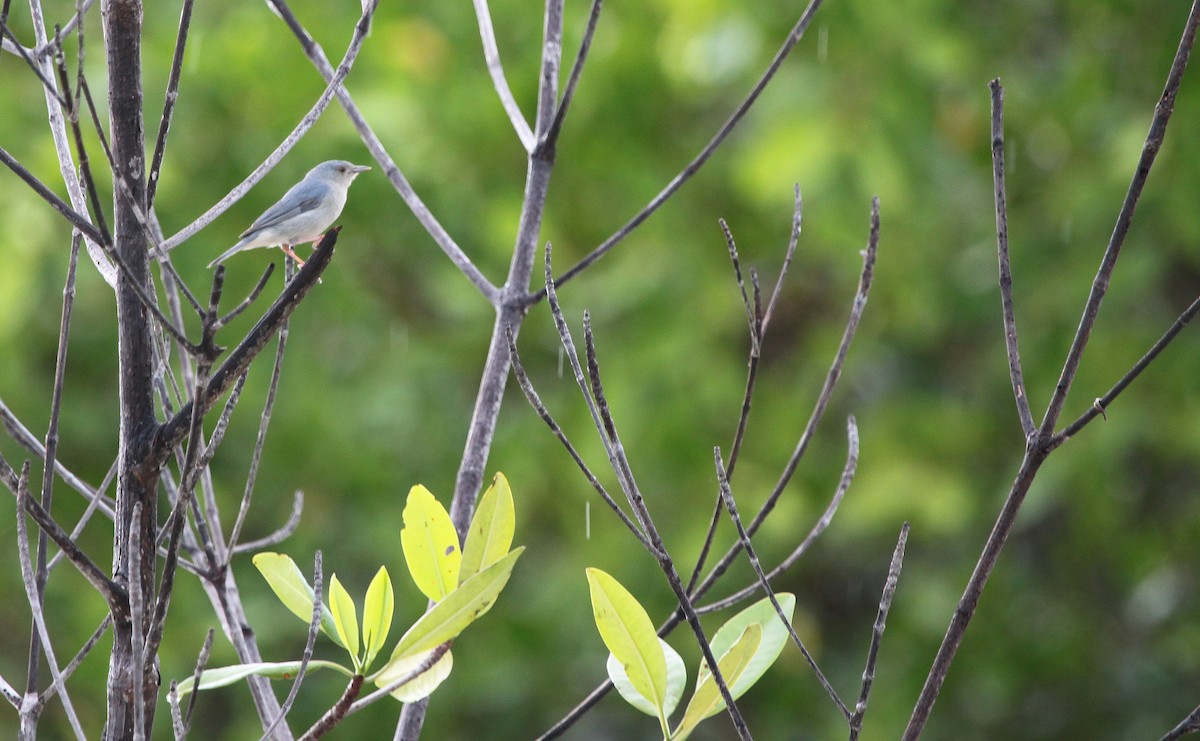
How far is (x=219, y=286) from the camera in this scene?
0.73 metres

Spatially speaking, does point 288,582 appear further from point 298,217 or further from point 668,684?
point 298,217

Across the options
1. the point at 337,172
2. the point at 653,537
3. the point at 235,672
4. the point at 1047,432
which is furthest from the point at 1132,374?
the point at 337,172

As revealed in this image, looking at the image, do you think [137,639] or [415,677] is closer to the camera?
[137,639]

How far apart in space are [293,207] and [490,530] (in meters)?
0.78

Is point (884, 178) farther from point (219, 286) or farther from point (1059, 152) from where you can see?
point (219, 286)

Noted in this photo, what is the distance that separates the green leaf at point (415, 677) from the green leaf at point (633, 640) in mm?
137

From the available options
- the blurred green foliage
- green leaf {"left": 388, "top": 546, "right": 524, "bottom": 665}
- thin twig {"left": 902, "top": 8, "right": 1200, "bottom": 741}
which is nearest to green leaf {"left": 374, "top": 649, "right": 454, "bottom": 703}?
green leaf {"left": 388, "top": 546, "right": 524, "bottom": 665}

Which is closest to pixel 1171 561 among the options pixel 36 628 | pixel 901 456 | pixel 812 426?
pixel 901 456

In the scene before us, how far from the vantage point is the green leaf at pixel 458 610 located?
3.03 feet

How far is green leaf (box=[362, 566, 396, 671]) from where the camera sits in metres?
0.99

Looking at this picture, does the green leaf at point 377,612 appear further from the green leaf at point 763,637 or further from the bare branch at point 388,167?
the bare branch at point 388,167

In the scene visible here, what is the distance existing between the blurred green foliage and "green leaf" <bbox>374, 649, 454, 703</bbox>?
9.35 ft

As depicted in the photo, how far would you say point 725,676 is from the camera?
100cm

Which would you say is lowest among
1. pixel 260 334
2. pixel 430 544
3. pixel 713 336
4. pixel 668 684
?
pixel 713 336
